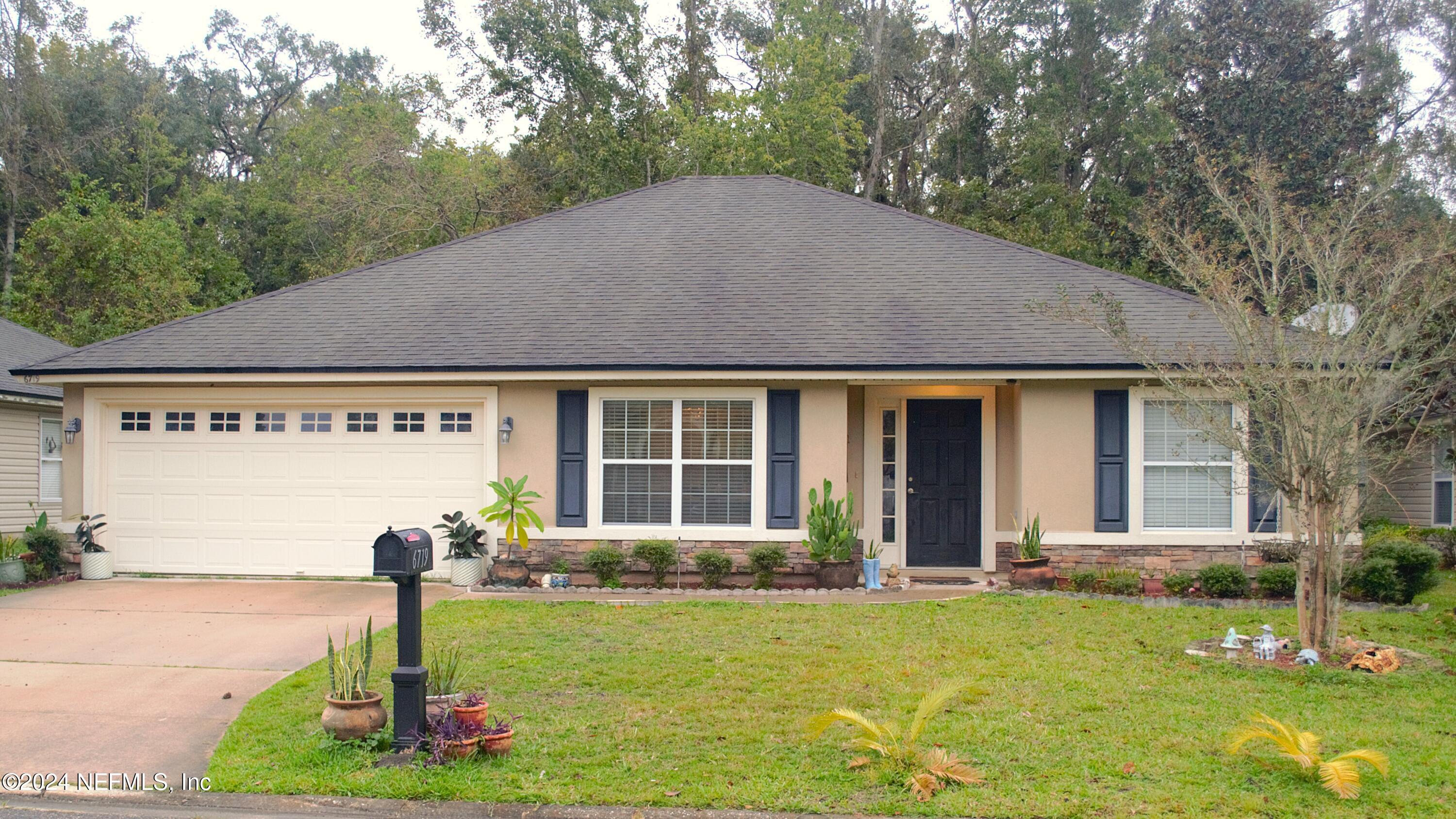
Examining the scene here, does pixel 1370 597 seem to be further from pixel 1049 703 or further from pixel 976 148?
pixel 976 148

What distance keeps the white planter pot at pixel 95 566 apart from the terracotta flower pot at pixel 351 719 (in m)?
8.29

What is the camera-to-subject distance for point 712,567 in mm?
11477

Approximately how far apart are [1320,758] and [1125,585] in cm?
570

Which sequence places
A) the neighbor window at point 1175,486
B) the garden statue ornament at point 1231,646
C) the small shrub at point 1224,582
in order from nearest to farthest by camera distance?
the garden statue ornament at point 1231,646
the small shrub at point 1224,582
the neighbor window at point 1175,486

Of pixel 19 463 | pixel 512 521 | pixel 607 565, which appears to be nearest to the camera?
pixel 607 565

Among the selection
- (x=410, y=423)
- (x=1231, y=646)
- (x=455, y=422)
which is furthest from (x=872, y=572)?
(x=410, y=423)

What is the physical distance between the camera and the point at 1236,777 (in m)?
5.29

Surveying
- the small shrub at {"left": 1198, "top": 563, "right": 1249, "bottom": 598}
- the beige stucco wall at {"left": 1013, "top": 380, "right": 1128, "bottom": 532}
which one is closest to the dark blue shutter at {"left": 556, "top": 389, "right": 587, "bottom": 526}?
the beige stucco wall at {"left": 1013, "top": 380, "right": 1128, "bottom": 532}

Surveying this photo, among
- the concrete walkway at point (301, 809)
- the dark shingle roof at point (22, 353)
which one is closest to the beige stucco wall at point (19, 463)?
the dark shingle roof at point (22, 353)

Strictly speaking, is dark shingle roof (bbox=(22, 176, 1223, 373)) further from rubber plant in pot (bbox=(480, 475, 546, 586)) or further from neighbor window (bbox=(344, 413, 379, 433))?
rubber plant in pot (bbox=(480, 475, 546, 586))

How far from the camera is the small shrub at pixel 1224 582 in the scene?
34.5 feet

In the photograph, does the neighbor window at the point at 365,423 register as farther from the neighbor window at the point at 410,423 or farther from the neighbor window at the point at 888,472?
the neighbor window at the point at 888,472

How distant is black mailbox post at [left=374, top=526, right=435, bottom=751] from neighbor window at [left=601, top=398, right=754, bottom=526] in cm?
630

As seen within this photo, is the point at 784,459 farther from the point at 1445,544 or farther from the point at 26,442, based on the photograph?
the point at 26,442
